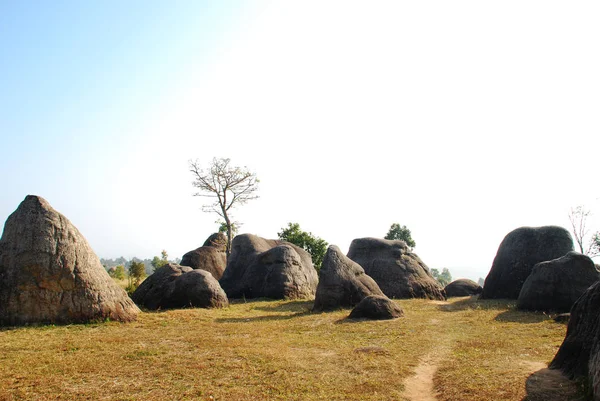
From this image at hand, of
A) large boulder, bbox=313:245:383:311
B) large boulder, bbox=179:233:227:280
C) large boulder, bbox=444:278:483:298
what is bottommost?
large boulder, bbox=444:278:483:298

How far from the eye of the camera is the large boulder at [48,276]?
1230 cm

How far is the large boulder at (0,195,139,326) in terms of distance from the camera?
12297mm

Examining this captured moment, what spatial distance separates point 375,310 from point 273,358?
19.8ft

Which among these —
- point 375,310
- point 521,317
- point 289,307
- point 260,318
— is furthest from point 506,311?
point 260,318

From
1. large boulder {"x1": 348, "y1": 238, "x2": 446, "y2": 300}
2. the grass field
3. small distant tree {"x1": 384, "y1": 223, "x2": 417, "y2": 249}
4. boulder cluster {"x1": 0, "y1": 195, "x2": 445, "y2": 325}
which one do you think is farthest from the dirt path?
small distant tree {"x1": 384, "y1": 223, "x2": 417, "y2": 249}

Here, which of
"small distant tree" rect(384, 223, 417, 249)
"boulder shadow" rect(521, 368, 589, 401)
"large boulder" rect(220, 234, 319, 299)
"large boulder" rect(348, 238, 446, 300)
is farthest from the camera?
"small distant tree" rect(384, 223, 417, 249)

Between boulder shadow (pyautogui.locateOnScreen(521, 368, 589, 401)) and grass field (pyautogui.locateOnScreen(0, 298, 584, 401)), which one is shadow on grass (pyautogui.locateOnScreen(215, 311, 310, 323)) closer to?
grass field (pyautogui.locateOnScreen(0, 298, 584, 401))

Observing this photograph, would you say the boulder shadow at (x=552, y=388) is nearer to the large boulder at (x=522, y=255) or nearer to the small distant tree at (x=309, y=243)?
the large boulder at (x=522, y=255)

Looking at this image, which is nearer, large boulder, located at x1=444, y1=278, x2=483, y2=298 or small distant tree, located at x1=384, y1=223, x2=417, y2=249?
large boulder, located at x1=444, y1=278, x2=483, y2=298

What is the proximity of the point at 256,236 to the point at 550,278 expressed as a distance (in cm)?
1606

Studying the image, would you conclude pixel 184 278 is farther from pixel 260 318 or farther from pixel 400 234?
pixel 400 234

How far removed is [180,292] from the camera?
16.8 meters

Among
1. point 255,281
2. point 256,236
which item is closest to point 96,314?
point 255,281

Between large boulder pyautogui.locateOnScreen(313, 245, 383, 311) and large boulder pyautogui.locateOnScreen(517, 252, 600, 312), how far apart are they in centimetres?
548
